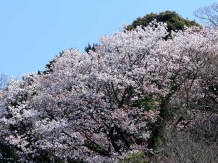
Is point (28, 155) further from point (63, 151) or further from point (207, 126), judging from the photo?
point (207, 126)

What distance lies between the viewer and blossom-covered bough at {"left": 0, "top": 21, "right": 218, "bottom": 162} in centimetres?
1248

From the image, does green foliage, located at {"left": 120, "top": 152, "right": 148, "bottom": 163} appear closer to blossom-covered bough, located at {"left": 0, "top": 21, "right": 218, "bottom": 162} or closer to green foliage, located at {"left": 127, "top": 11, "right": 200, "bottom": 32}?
blossom-covered bough, located at {"left": 0, "top": 21, "right": 218, "bottom": 162}

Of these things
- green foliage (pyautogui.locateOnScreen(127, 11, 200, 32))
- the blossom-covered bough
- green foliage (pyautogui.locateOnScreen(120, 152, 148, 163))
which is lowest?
green foliage (pyautogui.locateOnScreen(120, 152, 148, 163))

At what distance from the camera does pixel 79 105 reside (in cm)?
1262

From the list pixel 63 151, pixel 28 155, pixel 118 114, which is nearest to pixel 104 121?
pixel 118 114

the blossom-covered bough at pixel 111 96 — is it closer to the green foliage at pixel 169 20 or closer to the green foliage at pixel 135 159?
the green foliage at pixel 135 159

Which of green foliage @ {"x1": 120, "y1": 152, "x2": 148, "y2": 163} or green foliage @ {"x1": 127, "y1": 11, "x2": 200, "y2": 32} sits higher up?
green foliage @ {"x1": 127, "y1": 11, "x2": 200, "y2": 32}

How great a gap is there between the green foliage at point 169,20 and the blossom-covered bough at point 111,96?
1115cm

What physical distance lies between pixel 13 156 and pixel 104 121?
3477mm

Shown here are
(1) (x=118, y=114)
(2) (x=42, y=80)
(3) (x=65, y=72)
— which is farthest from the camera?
(2) (x=42, y=80)

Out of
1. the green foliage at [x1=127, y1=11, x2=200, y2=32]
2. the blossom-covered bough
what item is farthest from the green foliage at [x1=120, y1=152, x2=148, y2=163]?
the green foliage at [x1=127, y1=11, x2=200, y2=32]

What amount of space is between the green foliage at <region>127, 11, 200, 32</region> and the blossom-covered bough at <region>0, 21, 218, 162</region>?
36.6 ft

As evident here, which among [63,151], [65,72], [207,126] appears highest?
[65,72]

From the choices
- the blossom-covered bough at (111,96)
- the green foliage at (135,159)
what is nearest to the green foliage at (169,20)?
the blossom-covered bough at (111,96)
